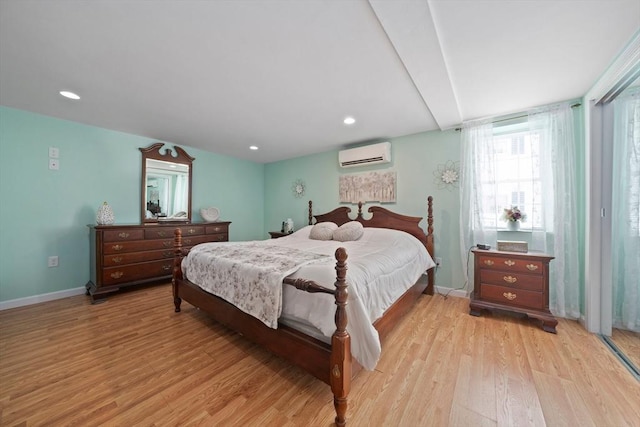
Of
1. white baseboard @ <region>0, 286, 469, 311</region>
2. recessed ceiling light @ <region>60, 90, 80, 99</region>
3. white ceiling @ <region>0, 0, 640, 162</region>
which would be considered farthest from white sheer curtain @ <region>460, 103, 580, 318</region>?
recessed ceiling light @ <region>60, 90, 80, 99</region>

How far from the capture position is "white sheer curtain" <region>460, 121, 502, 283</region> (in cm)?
274

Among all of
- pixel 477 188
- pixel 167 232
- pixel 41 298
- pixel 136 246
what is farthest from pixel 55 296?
pixel 477 188

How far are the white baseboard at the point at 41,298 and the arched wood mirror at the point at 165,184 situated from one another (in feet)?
3.77

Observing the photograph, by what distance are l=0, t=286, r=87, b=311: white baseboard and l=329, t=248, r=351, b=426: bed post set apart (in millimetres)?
3699

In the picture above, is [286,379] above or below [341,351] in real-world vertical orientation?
below

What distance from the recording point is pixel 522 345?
187 cm

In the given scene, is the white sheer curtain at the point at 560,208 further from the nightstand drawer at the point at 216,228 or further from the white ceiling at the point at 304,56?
the nightstand drawer at the point at 216,228

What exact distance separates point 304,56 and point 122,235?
10.2 feet

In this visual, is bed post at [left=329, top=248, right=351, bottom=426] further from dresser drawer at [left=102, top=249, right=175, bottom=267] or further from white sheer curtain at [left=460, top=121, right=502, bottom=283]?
dresser drawer at [left=102, top=249, right=175, bottom=267]

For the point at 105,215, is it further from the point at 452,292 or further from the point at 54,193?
the point at 452,292

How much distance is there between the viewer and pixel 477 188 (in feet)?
9.11

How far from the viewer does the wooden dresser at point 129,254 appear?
2781 millimetres

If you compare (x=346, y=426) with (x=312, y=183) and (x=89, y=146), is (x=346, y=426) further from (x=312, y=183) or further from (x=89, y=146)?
(x=89, y=146)

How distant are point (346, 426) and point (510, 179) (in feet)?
9.95
